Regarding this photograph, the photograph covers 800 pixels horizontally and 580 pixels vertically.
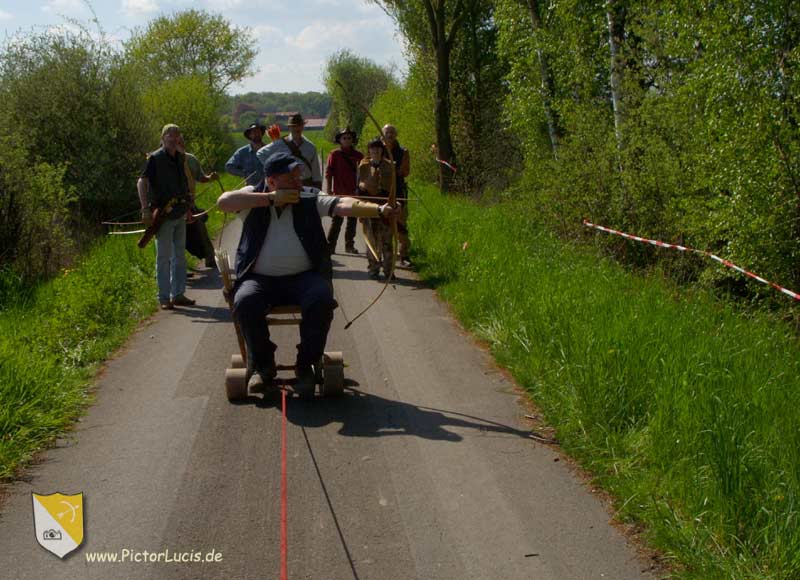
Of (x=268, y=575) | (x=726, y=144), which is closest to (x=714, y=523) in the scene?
(x=268, y=575)

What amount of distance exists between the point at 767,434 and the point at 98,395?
496cm

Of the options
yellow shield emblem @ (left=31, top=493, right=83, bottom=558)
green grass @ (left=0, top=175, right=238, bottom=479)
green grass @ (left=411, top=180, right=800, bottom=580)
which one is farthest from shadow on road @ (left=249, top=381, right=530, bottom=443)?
yellow shield emblem @ (left=31, top=493, right=83, bottom=558)

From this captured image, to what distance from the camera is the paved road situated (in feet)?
14.0

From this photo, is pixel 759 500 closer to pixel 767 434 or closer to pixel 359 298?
pixel 767 434

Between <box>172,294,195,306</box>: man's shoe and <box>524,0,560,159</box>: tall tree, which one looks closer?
<box>172,294,195,306</box>: man's shoe

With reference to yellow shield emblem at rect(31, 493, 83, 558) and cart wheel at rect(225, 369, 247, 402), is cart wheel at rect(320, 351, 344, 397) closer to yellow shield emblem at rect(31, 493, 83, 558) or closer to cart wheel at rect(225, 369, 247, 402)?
cart wheel at rect(225, 369, 247, 402)

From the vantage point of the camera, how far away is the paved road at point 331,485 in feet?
14.0

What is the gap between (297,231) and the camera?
22.4 feet

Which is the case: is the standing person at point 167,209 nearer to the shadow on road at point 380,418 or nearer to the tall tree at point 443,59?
the shadow on road at point 380,418

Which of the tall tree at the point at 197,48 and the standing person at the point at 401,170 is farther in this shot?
the tall tree at the point at 197,48

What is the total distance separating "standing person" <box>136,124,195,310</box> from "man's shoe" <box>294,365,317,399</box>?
4302mm

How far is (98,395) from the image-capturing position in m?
7.10

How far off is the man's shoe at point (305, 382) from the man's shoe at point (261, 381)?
7.4 inches

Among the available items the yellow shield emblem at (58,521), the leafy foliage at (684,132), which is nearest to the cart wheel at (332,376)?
the yellow shield emblem at (58,521)
